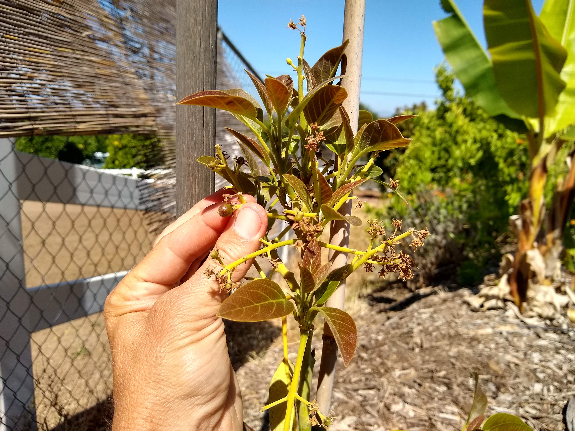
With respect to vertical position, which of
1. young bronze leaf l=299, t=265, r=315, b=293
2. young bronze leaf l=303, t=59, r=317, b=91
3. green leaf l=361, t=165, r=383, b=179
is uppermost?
young bronze leaf l=303, t=59, r=317, b=91

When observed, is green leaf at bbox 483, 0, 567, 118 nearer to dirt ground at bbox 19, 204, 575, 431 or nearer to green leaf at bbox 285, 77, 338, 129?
dirt ground at bbox 19, 204, 575, 431

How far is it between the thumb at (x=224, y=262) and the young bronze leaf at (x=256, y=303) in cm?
5

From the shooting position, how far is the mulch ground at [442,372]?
1.99m

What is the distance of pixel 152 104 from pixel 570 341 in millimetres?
2892

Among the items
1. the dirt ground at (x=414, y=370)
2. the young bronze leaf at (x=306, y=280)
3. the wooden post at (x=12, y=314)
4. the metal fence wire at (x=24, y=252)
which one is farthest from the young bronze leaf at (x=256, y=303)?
the wooden post at (x=12, y=314)

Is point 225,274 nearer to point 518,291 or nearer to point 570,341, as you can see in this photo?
point 570,341

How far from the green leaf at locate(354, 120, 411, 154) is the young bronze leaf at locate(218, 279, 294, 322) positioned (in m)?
0.29

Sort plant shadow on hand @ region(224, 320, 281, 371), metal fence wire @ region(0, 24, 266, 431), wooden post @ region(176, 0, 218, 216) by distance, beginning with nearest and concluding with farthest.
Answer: wooden post @ region(176, 0, 218, 216) < metal fence wire @ region(0, 24, 266, 431) < plant shadow on hand @ region(224, 320, 281, 371)

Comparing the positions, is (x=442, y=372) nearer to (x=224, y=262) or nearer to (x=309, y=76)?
(x=224, y=262)

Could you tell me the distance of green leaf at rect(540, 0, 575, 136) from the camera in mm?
2764

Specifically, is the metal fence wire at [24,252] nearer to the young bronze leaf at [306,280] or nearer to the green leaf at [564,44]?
the young bronze leaf at [306,280]

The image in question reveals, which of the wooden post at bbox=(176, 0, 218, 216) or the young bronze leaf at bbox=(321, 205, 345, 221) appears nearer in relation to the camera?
the young bronze leaf at bbox=(321, 205, 345, 221)

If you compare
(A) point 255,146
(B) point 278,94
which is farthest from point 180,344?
(B) point 278,94

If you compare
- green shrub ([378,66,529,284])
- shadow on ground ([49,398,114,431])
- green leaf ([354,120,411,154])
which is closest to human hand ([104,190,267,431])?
green leaf ([354,120,411,154])
